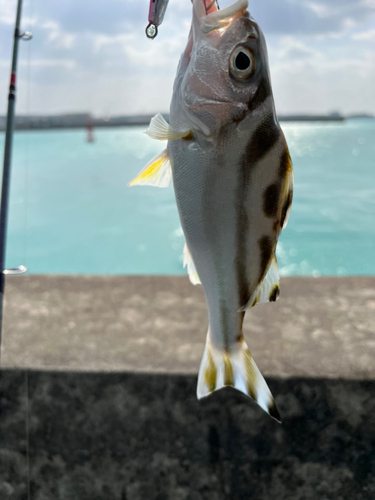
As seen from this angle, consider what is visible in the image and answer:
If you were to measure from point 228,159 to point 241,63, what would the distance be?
14 centimetres

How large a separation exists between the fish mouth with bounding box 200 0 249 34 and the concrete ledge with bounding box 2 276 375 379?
3.46 feet

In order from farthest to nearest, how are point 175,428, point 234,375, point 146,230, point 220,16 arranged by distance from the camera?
point 146,230 → point 175,428 → point 234,375 → point 220,16

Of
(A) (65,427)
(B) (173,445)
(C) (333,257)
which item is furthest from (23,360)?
(C) (333,257)

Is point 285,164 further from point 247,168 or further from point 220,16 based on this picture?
point 220,16

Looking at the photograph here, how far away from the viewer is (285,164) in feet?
2.25

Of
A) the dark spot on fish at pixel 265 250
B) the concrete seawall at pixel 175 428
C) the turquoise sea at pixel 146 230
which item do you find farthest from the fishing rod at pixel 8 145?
the turquoise sea at pixel 146 230

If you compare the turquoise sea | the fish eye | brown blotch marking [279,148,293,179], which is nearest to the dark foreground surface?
brown blotch marking [279,148,293,179]

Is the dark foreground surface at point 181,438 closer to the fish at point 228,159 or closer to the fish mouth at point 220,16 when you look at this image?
the fish at point 228,159

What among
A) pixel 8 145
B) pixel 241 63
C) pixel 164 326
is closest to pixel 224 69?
pixel 241 63

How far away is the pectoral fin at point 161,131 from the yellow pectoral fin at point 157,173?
0.15ft

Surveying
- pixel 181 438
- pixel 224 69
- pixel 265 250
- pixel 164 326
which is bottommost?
pixel 181 438

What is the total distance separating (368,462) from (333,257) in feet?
29.9

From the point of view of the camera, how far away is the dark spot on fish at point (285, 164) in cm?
68

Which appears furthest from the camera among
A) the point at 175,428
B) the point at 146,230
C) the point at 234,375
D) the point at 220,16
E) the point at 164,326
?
the point at 146,230
